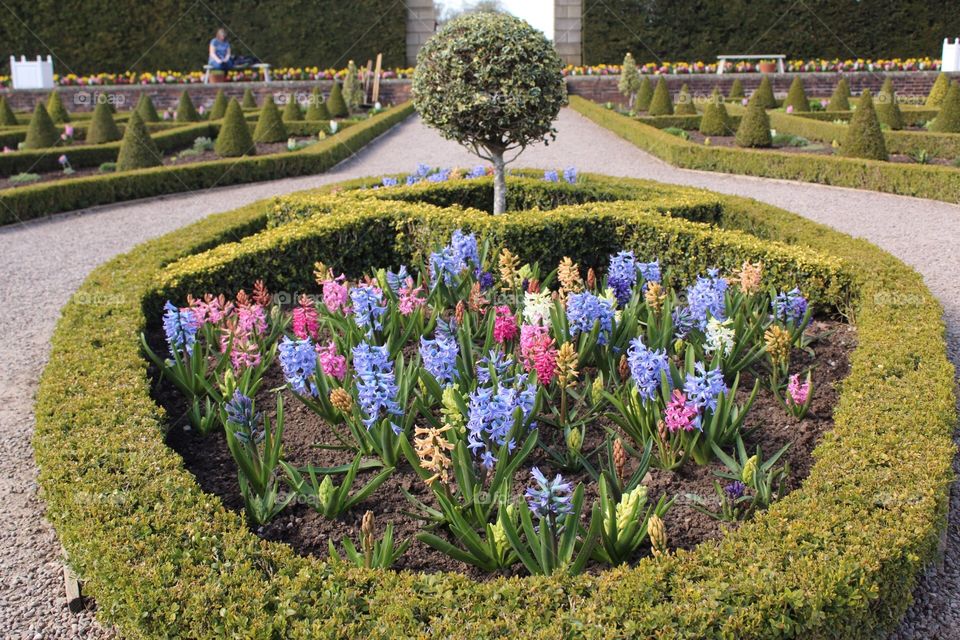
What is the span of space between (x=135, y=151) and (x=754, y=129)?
32.0ft

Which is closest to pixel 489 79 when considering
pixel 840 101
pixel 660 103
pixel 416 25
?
pixel 660 103

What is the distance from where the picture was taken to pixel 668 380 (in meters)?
3.97

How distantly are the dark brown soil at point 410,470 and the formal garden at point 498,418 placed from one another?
2cm

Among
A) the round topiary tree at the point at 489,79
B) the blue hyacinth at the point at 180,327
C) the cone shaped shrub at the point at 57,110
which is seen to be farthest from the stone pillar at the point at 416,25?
the blue hyacinth at the point at 180,327

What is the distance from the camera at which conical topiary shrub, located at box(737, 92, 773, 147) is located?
47.4 ft

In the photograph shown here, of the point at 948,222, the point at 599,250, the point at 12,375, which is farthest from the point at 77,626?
the point at 948,222

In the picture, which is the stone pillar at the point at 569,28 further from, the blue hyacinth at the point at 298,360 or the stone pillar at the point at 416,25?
the blue hyacinth at the point at 298,360

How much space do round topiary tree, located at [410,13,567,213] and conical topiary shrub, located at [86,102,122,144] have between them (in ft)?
35.5

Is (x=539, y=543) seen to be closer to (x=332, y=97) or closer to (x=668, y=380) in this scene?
(x=668, y=380)

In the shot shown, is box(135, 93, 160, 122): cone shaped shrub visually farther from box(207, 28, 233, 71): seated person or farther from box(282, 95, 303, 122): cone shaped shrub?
box(207, 28, 233, 71): seated person

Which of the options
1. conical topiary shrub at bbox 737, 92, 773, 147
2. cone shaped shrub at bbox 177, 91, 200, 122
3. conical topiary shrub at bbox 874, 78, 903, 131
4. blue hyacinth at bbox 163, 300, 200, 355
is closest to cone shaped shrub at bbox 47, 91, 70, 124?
cone shaped shrub at bbox 177, 91, 200, 122

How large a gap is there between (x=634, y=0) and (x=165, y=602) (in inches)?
1153

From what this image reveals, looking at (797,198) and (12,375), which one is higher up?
(797,198)

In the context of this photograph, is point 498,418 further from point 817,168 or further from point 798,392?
point 817,168
